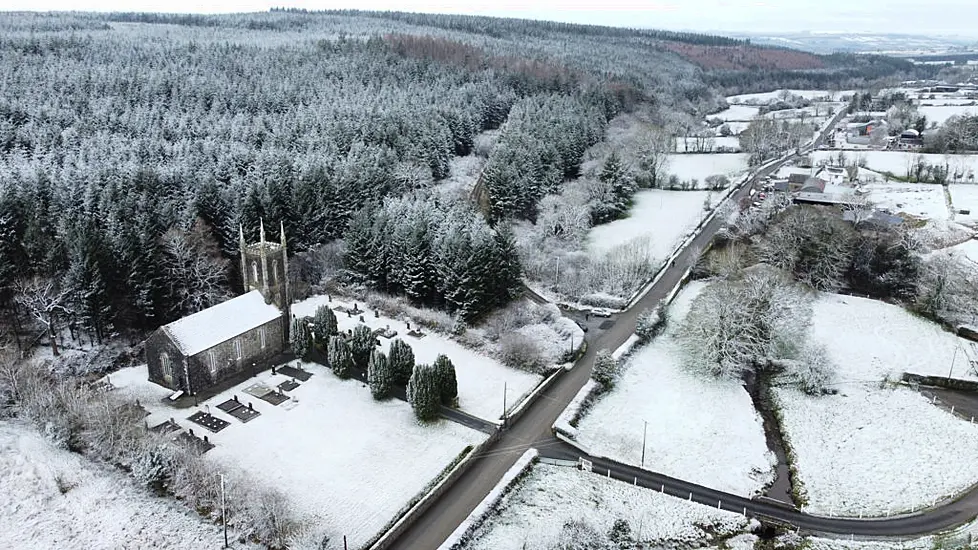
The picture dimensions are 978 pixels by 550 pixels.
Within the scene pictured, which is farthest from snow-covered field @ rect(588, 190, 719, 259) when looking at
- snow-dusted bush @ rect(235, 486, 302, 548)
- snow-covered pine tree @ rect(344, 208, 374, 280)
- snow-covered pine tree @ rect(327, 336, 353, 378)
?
snow-dusted bush @ rect(235, 486, 302, 548)

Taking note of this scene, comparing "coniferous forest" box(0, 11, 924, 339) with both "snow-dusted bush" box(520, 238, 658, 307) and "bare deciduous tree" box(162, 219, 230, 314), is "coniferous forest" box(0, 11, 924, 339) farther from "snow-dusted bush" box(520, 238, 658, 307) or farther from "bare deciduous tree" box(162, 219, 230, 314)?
"snow-dusted bush" box(520, 238, 658, 307)

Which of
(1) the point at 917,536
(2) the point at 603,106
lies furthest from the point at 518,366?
(2) the point at 603,106

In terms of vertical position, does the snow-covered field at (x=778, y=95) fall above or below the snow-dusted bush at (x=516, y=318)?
above

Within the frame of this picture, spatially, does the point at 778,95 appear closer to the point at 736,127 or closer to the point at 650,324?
the point at 736,127

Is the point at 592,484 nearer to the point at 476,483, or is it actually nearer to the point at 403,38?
the point at 476,483

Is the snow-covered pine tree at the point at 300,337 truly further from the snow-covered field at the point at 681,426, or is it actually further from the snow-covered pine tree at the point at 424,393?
the snow-covered field at the point at 681,426

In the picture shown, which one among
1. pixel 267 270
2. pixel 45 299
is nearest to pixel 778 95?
pixel 267 270

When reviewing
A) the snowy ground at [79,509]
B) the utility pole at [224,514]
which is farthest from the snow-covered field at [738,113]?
the snowy ground at [79,509]
